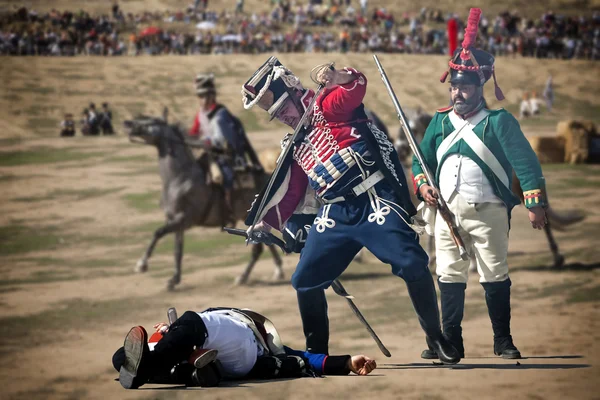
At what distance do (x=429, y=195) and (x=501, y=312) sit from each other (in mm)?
910

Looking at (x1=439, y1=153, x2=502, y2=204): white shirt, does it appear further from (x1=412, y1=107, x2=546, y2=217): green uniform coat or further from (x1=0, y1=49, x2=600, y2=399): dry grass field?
(x1=0, y1=49, x2=600, y2=399): dry grass field

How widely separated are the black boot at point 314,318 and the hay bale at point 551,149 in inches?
656

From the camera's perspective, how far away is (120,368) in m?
5.72

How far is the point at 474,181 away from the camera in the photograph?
20.6ft

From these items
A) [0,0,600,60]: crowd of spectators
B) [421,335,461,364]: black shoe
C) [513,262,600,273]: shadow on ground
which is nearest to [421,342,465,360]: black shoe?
[421,335,461,364]: black shoe

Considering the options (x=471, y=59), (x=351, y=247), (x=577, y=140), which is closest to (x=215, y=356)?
(x=351, y=247)

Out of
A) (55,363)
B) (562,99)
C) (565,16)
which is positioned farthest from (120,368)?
(565,16)

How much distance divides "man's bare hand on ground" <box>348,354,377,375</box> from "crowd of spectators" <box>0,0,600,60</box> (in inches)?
1129

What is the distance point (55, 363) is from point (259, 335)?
12.7 feet

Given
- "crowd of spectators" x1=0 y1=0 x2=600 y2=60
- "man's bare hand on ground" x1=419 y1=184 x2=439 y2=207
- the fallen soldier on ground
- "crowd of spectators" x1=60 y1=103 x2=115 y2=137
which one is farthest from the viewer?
"crowd of spectators" x1=0 y1=0 x2=600 y2=60

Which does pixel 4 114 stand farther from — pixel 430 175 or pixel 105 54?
pixel 430 175

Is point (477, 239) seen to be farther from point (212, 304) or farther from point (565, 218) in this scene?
point (565, 218)

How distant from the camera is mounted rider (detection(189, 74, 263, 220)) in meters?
12.9

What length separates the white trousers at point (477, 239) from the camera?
20.5 ft
